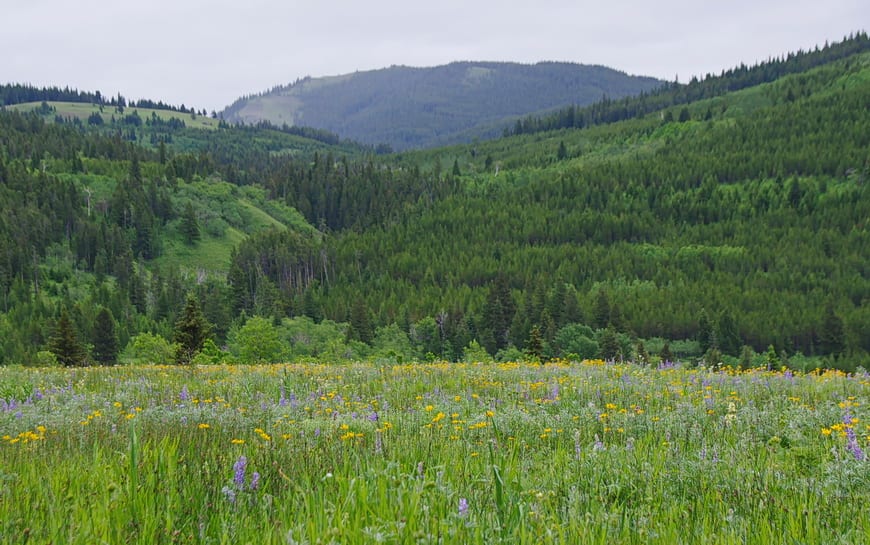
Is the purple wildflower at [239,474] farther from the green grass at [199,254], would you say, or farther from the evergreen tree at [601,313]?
the green grass at [199,254]

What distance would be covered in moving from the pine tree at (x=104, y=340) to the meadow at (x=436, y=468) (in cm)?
8848

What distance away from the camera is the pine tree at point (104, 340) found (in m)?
85.2

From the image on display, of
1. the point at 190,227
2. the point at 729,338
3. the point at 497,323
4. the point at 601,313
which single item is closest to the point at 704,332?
the point at 729,338

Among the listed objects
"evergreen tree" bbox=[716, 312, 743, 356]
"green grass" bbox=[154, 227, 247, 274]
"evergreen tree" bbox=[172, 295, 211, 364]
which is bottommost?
"evergreen tree" bbox=[716, 312, 743, 356]

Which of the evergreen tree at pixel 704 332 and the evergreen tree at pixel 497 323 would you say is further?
the evergreen tree at pixel 704 332

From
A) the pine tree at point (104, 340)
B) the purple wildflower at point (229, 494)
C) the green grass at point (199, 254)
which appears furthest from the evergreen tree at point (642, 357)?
the green grass at point (199, 254)

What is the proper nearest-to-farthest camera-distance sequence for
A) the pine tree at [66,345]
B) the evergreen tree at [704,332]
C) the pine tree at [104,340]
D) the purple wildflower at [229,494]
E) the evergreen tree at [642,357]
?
1. the purple wildflower at [229,494]
2. the evergreen tree at [642,357]
3. the pine tree at [66,345]
4. the pine tree at [104,340]
5. the evergreen tree at [704,332]

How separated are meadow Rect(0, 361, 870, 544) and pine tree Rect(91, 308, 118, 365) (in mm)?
88482

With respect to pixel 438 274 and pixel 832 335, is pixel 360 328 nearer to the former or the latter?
pixel 438 274

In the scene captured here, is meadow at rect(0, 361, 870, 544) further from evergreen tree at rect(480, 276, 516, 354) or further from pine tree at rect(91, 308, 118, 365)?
evergreen tree at rect(480, 276, 516, 354)

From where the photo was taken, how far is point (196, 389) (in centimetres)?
953

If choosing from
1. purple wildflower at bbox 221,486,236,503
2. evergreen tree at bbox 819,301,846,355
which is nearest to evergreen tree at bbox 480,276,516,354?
evergreen tree at bbox 819,301,846,355

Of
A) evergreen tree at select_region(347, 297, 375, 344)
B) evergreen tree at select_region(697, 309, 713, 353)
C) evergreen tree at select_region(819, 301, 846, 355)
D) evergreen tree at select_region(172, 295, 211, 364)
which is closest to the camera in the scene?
evergreen tree at select_region(172, 295, 211, 364)

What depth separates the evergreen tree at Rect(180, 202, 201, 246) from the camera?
16462 centimetres
